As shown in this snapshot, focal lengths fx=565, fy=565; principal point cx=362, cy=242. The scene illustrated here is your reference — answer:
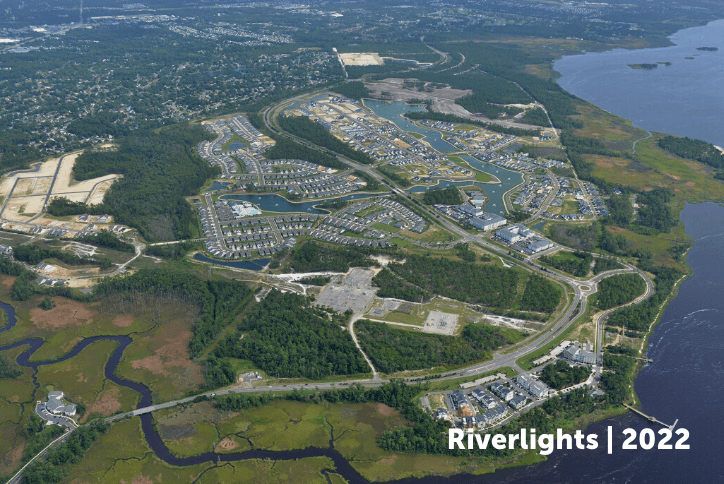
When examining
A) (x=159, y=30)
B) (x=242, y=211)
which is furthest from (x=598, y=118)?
(x=159, y=30)

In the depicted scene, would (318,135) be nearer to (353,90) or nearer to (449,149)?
(449,149)

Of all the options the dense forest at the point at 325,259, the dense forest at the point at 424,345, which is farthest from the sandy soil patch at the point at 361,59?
the dense forest at the point at 424,345

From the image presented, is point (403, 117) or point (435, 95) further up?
point (435, 95)

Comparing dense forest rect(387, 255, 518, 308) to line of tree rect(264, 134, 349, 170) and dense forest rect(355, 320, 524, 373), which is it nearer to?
dense forest rect(355, 320, 524, 373)

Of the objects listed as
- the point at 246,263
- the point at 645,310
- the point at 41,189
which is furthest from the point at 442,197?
the point at 41,189

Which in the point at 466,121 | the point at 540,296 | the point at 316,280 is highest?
the point at 466,121

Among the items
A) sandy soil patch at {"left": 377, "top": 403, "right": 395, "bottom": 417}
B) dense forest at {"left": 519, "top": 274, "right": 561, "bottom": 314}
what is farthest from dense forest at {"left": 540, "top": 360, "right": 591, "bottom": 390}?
sandy soil patch at {"left": 377, "top": 403, "right": 395, "bottom": 417}

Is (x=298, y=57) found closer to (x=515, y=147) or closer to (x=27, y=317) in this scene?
(x=515, y=147)

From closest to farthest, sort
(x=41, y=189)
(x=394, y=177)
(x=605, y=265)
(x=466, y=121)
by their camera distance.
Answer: (x=605, y=265) < (x=41, y=189) < (x=394, y=177) < (x=466, y=121)
